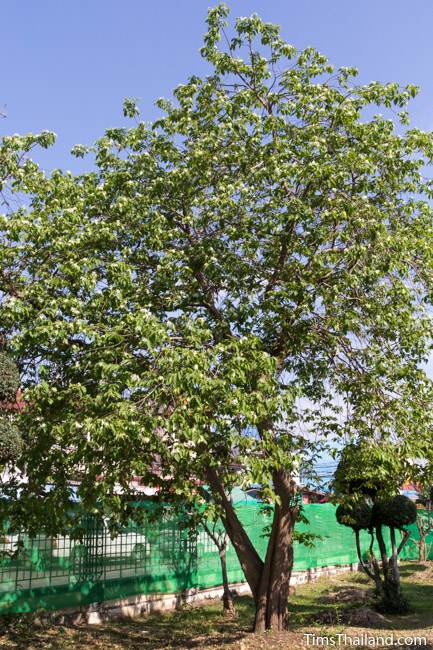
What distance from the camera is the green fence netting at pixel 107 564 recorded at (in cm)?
1084

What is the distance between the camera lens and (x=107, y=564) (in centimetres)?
1262

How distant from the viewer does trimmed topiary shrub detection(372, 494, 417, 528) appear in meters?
14.3

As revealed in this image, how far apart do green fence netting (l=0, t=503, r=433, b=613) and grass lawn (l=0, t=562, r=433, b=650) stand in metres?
0.51

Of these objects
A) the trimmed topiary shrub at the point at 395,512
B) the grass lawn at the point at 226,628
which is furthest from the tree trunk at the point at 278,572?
the trimmed topiary shrub at the point at 395,512

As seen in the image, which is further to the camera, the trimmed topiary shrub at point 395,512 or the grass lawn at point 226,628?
the trimmed topiary shrub at point 395,512

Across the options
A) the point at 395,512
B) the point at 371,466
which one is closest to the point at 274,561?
the point at 371,466

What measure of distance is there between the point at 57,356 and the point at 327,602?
10.3 metres

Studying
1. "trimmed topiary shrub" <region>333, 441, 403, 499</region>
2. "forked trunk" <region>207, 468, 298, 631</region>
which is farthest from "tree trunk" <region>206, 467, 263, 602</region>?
"trimmed topiary shrub" <region>333, 441, 403, 499</region>

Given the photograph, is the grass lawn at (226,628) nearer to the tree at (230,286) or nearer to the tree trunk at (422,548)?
the tree at (230,286)

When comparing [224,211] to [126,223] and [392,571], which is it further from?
[392,571]

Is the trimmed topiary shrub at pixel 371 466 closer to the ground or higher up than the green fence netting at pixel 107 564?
higher up

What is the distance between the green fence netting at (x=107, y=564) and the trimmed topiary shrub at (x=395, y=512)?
1.88 metres

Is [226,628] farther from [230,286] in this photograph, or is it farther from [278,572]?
[230,286]

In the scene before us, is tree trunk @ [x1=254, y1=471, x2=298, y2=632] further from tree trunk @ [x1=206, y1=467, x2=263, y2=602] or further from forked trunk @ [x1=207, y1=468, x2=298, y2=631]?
tree trunk @ [x1=206, y1=467, x2=263, y2=602]
